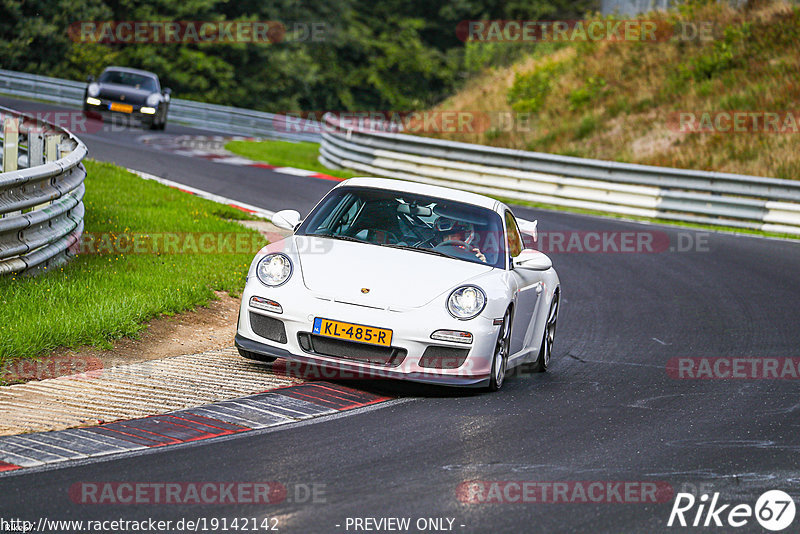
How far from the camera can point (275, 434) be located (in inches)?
236

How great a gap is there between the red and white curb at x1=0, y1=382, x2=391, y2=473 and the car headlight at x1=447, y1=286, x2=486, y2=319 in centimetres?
75

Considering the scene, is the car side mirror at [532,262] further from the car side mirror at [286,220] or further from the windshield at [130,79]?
the windshield at [130,79]

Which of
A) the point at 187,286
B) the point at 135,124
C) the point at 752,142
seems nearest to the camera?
the point at 187,286

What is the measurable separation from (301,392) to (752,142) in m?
18.5

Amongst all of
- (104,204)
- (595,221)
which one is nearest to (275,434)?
(104,204)

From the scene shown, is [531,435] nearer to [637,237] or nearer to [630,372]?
[630,372]

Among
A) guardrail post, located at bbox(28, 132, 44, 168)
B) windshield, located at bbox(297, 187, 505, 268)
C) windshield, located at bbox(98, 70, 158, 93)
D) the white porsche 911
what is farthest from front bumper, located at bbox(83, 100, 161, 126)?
the white porsche 911

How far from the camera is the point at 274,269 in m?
7.47

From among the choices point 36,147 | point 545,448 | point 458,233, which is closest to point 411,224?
point 458,233

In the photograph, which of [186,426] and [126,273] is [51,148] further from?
[186,426]

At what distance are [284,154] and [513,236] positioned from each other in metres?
20.9

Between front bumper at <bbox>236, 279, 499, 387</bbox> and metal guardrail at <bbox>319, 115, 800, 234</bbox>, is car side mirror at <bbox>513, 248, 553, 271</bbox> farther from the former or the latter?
metal guardrail at <bbox>319, 115, 800, 234</bbox>

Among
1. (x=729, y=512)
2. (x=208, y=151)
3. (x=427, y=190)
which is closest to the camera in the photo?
(x=729, y=512)

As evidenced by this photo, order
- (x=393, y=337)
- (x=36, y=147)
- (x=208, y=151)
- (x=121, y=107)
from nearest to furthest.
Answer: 1. (x=393, y=337)
2. (x=36, y=147)
3. (x=208, y=151)
4. (x=121, y=107)
